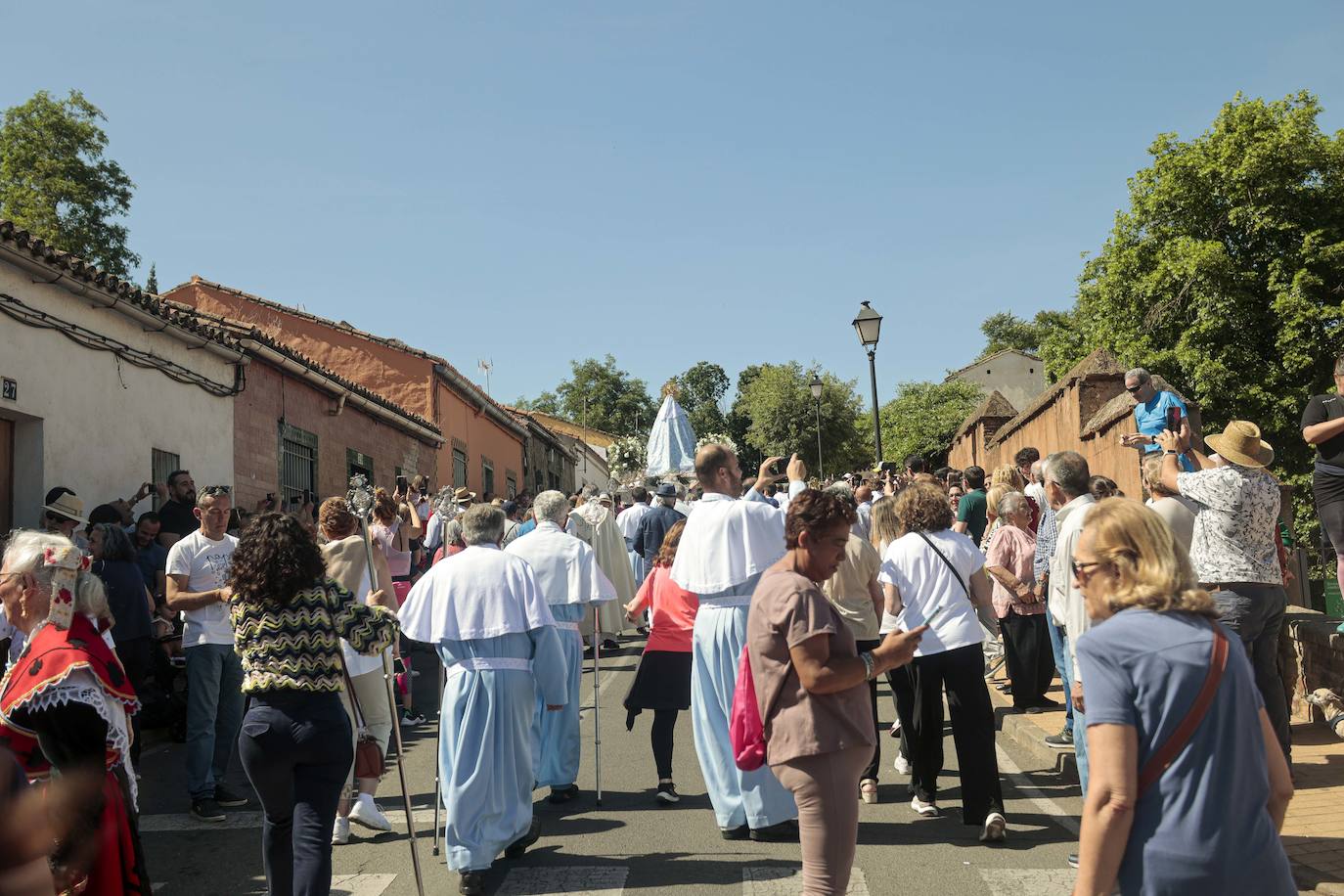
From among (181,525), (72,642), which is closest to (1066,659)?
(72,642)

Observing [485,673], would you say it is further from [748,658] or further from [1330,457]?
[1330,457]

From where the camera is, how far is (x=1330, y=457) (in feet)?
24.4

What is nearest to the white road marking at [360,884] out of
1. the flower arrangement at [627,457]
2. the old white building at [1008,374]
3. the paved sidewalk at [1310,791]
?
the paved sidewalk at [1310,791]

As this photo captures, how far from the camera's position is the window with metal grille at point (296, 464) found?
19.0m

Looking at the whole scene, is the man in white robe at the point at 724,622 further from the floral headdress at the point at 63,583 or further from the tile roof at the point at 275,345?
the tile roof at the point at 275,345

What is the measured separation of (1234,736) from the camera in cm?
274

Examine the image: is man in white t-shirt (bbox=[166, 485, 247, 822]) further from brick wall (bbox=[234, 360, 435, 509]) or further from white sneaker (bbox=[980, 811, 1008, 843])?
brick wall (bbox=[234, 360, 435, 509])

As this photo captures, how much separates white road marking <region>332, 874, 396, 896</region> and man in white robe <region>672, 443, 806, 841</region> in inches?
74.1

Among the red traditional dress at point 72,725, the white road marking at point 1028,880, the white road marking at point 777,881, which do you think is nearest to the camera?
the red traditional dress at point 72,725

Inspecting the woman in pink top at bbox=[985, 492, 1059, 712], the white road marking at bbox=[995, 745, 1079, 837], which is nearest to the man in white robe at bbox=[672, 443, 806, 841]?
the white road marking at bbox=[995, 745, 1079, 837]

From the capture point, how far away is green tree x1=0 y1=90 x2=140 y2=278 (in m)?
35.1

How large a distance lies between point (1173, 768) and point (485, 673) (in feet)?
13.4

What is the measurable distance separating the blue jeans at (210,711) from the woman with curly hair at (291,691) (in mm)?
2600

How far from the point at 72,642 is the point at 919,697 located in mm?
4553
